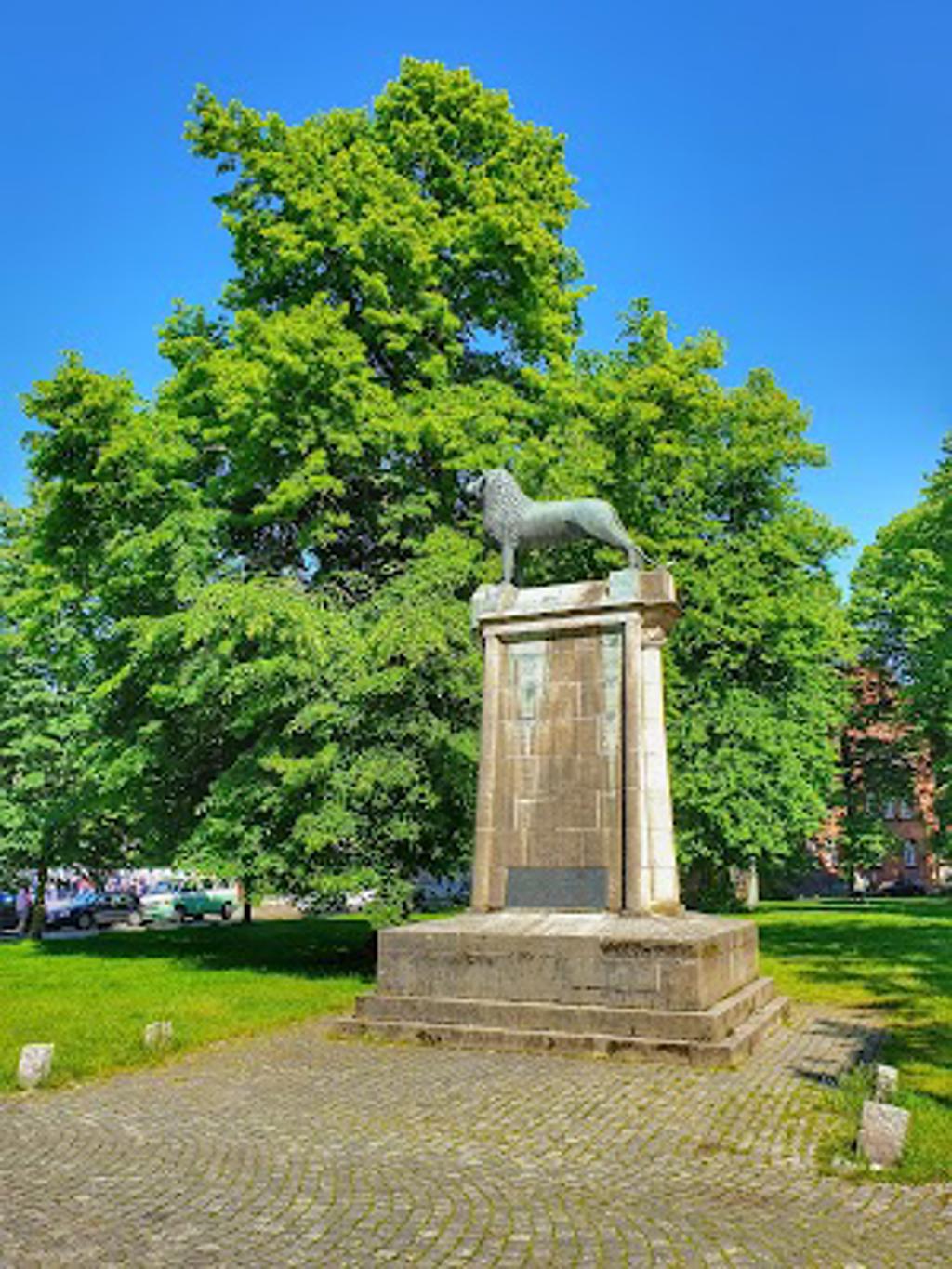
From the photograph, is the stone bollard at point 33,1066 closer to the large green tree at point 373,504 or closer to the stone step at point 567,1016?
the stone step at point 567,1016

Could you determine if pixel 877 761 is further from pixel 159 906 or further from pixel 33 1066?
pixel 33 1066

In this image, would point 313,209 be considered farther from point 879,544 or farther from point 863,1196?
point 879,544

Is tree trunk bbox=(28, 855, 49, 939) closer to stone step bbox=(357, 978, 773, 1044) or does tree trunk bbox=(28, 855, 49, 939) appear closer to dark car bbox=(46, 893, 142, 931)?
dark car bbox=(46, 893, 142, 931)

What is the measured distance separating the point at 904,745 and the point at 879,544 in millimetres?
9026

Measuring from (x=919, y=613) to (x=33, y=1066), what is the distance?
3618 centimetres

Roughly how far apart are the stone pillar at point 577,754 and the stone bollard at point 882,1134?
17.7ft

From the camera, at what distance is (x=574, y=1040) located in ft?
35.6

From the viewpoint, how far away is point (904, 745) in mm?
45688

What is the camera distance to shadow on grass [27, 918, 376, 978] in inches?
797

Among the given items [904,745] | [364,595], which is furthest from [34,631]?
[904,745]

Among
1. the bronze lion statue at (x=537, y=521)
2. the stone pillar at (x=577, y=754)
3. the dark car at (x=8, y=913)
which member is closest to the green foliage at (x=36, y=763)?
the dark car at (x=8, y=913)

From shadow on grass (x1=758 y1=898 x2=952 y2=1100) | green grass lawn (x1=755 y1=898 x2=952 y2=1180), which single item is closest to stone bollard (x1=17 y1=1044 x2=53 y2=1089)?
green grass lawn (x1=755 y1=898 x2=952 y2=1180)

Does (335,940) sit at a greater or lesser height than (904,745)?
lesser

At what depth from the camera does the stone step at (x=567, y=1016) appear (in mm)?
10594
